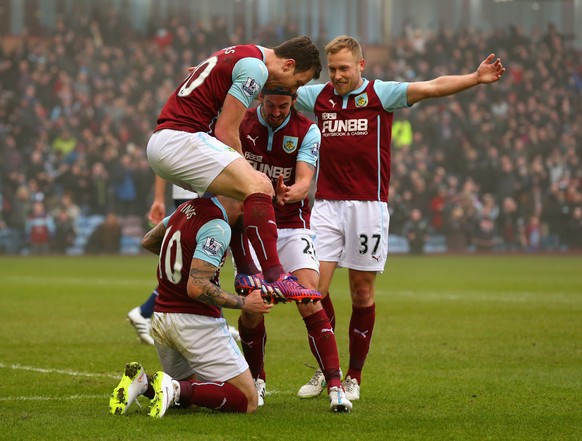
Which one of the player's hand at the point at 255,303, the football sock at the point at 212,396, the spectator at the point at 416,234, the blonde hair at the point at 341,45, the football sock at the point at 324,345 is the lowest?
the spectator at the point at 416,234

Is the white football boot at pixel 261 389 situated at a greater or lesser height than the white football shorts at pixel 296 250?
lesser

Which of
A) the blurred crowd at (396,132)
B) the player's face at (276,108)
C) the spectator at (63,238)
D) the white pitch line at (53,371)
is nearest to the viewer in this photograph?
the player's face at (276,108)

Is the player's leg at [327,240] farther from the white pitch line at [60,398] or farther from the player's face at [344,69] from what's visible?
the white pitch line at [60,398]

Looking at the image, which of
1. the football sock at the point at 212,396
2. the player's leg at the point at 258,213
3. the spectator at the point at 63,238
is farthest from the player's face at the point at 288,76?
the spectator at the point at 63,238

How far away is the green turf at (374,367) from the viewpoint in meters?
5.57

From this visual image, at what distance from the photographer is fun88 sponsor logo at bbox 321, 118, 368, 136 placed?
7422 mm

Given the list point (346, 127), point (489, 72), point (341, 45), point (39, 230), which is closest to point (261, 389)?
point (346, 127)

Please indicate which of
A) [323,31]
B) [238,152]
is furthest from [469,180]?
[238,152]

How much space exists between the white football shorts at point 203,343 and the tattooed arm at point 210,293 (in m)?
0.18

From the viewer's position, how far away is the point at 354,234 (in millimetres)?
7426

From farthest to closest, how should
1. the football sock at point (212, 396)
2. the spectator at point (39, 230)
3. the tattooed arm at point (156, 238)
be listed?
the spectator at point (39, 230)
the tattooed arm at point (156, 238)
the football sock at point (212, 396)

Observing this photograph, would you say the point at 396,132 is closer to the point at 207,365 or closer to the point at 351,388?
the point at 351,388

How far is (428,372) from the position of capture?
7969mm

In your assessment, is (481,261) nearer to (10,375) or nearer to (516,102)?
(516,102)
